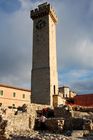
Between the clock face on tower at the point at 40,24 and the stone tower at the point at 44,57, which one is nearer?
the stone tower at the point at 44,57

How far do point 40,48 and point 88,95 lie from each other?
12.3 meters

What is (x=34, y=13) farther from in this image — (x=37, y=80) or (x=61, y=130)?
(x=61, y=130)

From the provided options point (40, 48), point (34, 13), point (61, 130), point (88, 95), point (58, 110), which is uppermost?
point (34, 13)

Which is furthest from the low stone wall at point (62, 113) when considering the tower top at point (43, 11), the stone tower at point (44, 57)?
the tower top at point (43, 11)

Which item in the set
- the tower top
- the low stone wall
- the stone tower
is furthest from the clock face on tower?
the low stone wall

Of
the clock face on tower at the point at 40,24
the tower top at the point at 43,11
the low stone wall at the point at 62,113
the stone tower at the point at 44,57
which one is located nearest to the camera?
the low stone wall at the point at 62,113

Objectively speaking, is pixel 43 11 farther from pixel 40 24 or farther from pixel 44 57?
pixel 44 57

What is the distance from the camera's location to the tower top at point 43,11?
49.7 m

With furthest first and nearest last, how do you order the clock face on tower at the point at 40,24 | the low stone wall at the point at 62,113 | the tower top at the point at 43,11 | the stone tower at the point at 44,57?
the tower top at the point at 43,11 → the clock face on tower at the point at 40,24 → the stone tower at the point at 44,57 → the low stone wall at the point at 62,113

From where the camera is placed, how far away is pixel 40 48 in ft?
159

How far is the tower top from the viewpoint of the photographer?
4966 centimetres

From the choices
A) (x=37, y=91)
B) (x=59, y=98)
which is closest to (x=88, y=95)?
(x=59, y=98)

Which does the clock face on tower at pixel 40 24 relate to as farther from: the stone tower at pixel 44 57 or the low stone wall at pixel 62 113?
the low stone wall at pixel 62 113

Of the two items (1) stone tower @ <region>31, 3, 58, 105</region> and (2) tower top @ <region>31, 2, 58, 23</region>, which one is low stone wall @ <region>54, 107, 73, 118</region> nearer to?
(1) stone tower @ <region>31, 3, 58, 105</region>
